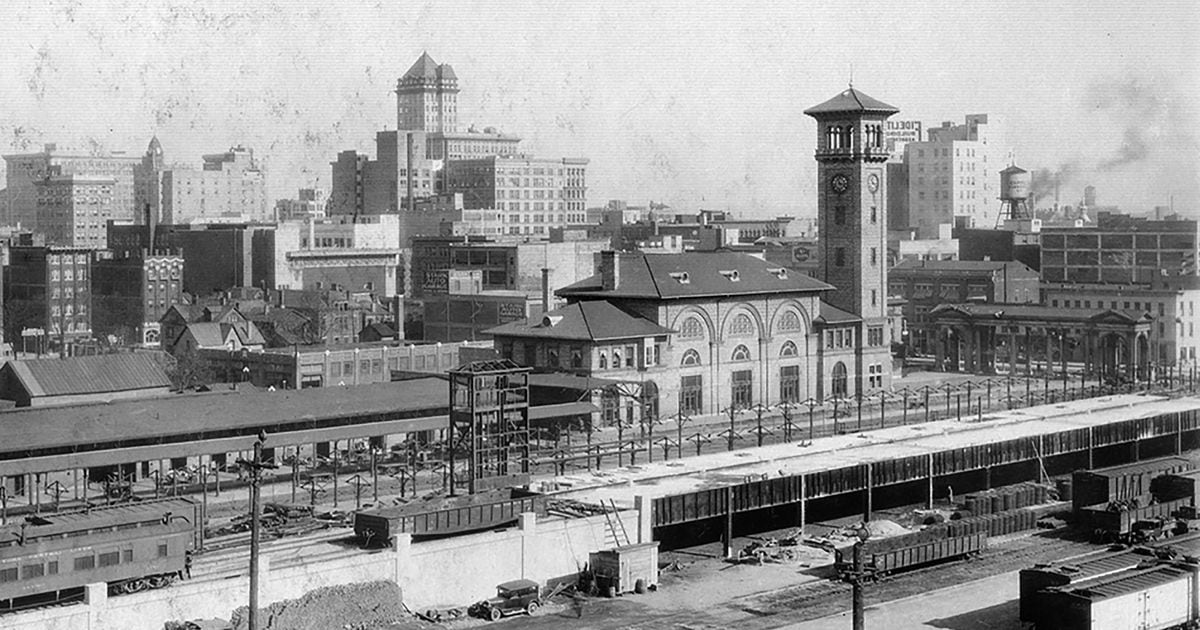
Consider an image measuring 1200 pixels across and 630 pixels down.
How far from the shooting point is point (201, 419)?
77062 mm

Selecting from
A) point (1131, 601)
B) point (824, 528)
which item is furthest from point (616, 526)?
point (1131, 601)

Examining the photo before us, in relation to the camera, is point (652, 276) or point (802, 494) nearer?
point (802, 494)

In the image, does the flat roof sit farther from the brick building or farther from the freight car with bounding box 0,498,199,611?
the brick building

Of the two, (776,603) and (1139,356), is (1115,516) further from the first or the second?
(1139,356)

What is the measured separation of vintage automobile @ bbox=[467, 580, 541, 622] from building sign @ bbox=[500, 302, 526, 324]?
74700mm

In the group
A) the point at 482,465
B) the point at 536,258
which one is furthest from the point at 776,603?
the point at 536,258

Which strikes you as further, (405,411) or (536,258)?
(536,258)

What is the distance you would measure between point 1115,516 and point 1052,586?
16806 mm

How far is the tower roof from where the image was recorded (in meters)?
115

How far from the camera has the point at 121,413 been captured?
76188 millimetres

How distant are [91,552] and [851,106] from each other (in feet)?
249

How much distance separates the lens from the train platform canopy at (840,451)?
66875 millimetres

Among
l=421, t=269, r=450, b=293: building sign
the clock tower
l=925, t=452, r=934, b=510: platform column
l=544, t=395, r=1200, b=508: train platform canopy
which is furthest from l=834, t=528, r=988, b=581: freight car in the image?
l=421, t=269, r=450, b=293: building sign

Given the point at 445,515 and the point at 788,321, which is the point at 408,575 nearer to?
the point at 445,515
